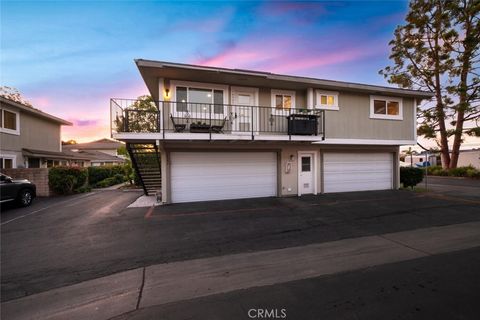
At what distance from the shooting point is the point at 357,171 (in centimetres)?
1122

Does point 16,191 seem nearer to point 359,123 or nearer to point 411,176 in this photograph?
point 359,123

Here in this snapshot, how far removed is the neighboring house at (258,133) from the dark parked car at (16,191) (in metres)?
4.86

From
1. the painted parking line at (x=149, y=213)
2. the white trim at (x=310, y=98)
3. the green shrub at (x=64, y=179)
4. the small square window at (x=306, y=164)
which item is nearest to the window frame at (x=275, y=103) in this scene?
the white trim at (x=310, y=98)

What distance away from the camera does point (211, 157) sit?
30.7 feet

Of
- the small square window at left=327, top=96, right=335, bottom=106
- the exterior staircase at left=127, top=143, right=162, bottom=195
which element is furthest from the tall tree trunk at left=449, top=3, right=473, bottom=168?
the exterior staircase at left=127, top=143, right=162, bottom=195

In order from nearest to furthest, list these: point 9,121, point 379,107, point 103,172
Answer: point 379,107 → point 9,121 → point 103,172

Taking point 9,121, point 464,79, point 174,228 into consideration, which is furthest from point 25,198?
point 464,79

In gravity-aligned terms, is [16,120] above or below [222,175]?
above

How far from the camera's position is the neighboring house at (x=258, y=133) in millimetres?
8305

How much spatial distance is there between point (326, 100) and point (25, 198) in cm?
1477

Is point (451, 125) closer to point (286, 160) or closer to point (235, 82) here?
point (286, 160)

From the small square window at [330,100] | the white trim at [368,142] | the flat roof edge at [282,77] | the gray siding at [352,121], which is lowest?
the white trim at [368,142]

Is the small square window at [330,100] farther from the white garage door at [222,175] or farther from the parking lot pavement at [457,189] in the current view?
the parking lot pavement at [457,189]

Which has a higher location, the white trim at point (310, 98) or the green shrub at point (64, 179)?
the white trim at point (310, 98)
